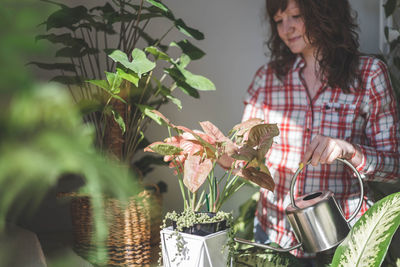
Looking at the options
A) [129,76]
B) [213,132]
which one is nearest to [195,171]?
[213,132]

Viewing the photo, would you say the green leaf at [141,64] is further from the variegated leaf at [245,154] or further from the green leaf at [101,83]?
the variegated leaf at [245,154]

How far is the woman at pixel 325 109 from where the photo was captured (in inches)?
58.4

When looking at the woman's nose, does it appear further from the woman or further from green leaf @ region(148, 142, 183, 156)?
green leaf @ region(148, 142, 183, 156)

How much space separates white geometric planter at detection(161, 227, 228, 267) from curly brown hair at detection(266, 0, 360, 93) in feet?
2.80

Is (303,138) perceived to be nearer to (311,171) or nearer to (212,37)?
(311,171)

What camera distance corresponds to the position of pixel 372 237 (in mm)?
918

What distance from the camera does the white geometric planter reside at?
3.05 feet

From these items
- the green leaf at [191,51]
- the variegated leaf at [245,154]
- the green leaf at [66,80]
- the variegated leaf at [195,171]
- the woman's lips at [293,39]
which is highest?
the woman's lips at [293,39]

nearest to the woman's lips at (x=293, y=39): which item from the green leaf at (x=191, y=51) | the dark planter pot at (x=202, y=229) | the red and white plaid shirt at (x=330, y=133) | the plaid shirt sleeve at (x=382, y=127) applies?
the red and white plaid shirt at (x=330, y=133)

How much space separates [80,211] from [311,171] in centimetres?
85

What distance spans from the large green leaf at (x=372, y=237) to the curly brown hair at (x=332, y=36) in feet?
2.25

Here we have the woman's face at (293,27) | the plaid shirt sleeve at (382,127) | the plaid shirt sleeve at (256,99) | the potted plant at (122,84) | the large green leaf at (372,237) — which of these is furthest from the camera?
the plaid shirt sleeve at (256,99)

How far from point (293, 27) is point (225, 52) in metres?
0.45

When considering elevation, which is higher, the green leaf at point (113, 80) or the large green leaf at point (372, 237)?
the green leaf at point (113, 80)
